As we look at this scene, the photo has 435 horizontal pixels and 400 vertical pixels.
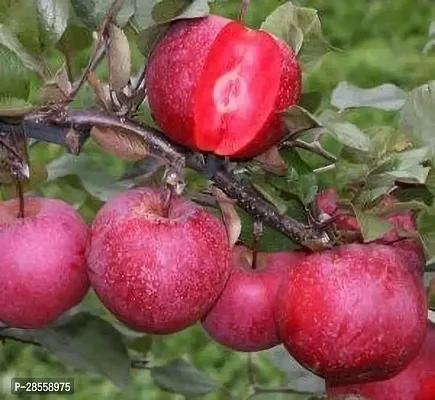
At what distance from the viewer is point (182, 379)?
1587 millimetres

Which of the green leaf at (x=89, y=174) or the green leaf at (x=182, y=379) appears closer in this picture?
the green leaf at (x=89, y=174)

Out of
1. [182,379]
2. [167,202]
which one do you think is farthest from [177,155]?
[182,379]

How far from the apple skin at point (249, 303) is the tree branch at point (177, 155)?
0.06 meters

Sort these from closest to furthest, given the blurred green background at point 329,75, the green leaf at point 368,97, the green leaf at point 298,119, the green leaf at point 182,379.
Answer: the green leaf at point 298,119 → the green leaf at point 368,97 → the green leaf at point 182,379 → the blurred green background at point 329,75

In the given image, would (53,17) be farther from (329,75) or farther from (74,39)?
(329,75)

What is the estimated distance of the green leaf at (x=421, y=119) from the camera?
3.48ft

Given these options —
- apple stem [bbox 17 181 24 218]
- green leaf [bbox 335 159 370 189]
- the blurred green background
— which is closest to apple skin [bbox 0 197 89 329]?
apple stem [bbox 17 181 24 218]

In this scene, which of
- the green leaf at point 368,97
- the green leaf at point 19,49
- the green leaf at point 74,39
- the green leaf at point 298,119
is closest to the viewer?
the green leaf at point 298,119

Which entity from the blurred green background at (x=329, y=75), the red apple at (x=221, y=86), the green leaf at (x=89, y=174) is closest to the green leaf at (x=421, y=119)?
the red apple at (x=221, y=86)

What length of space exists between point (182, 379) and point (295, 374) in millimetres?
175

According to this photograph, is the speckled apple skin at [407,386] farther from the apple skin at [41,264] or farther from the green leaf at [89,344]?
the green leaf at [89,344]

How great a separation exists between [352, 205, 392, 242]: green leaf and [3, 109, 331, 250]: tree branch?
1.8 inches

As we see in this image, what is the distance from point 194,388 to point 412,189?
61 centimetres

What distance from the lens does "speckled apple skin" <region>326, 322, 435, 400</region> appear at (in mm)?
1027
